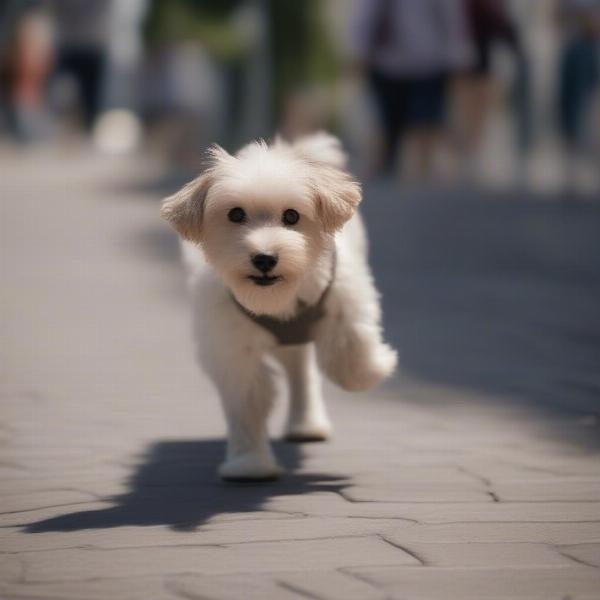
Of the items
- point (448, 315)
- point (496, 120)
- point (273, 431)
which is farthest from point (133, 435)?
point (496, 120)

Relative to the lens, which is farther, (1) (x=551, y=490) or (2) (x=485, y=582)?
(1) (x=551, y=490)

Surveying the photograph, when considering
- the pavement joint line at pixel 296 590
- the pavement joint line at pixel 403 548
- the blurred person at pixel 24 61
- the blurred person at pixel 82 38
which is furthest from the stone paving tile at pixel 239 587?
the blurred person at pixel 82 38

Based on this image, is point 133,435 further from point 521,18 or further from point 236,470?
point 521,18

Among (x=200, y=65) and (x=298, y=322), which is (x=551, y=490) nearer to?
(x=298, y=322)

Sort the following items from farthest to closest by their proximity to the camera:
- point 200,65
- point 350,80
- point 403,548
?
point 200,65, point 350,80, point 403,548

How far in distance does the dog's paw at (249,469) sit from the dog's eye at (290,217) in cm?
81

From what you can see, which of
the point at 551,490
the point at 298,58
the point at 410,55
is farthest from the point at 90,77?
the point at 551,490

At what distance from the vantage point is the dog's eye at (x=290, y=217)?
5.64 meters

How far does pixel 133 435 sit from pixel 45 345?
238cm

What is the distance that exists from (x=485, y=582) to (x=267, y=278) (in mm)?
1454

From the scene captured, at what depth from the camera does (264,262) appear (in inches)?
217

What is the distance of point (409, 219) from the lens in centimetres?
1508

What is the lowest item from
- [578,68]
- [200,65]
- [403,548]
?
[403,548]

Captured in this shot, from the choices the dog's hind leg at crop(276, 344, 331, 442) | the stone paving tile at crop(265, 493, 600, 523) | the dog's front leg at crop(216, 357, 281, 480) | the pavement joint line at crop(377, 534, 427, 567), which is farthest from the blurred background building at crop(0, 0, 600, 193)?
the pavement joint line at crop(377, 534, 427, 567)
